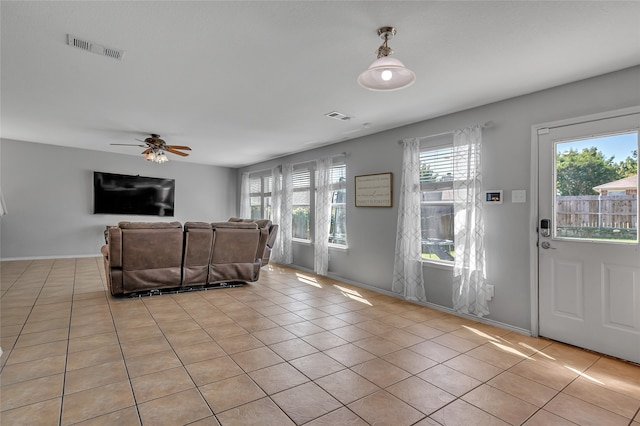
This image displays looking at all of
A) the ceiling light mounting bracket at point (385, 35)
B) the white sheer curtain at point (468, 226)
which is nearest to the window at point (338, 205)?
the white sheer curtain at point (468, 226)

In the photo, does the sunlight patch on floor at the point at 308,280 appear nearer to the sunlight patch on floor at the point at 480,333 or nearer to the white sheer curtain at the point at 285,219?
the white sheer curtain at the point at 285,219

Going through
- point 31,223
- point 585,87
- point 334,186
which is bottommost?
point 31,223

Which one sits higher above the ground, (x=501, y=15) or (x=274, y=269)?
(x=501, y=15)

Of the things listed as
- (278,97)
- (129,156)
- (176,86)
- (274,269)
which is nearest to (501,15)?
(278,97)

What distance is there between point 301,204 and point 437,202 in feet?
10.8

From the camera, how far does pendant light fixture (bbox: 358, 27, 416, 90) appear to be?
2.04 m

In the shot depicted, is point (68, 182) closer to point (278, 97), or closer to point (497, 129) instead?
point (278, 97)

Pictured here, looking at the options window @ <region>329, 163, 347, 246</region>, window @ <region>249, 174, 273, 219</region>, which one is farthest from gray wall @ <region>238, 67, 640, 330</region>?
window @ <region>249, 174, 273, 219</region>

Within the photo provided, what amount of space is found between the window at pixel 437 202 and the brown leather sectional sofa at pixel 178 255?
260cm

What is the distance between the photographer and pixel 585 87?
291cm

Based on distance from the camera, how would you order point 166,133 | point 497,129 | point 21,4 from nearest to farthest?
point 21,4, point 497,129, point 166,133

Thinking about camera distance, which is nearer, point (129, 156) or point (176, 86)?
point (176, 86)

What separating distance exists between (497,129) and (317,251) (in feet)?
11.7

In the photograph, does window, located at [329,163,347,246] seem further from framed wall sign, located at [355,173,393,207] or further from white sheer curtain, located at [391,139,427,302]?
white sheer curtain, located at [391,139,427,302]
